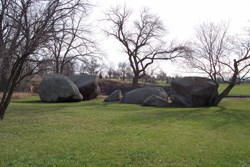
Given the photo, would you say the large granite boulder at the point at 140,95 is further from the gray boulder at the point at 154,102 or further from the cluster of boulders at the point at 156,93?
the gray boulder at the point at 154,102

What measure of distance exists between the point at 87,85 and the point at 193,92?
333 inches

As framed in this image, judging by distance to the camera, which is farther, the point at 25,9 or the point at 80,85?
the point at 80,85

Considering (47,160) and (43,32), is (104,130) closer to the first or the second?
(47,160)

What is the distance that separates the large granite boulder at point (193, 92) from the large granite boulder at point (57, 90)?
6.75 meters

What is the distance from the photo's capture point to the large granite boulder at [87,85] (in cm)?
2558

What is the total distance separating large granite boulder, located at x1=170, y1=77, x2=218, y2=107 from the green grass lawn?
7.64m

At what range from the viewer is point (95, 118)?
13367 mm

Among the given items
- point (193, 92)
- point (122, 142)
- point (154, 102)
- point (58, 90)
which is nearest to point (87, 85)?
point (58, 90)

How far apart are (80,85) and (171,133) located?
52.9ft

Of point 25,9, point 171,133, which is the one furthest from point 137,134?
point 25,9

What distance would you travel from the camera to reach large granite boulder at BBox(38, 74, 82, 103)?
73.8 ft

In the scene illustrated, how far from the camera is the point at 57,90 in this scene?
22578mm

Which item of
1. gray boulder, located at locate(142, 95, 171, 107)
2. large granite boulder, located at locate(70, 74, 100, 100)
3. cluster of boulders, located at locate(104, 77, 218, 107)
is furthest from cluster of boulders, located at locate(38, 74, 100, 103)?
gray boulder, located at locate(142, 95, 171, 107)

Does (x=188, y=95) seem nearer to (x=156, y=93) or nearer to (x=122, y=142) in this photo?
(x=156, y=93)
